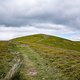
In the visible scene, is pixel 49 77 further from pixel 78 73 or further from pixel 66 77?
pixel 78 73

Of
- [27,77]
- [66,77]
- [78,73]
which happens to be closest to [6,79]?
[27,77]

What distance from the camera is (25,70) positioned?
1176 inches

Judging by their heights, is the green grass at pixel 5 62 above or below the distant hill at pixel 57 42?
below

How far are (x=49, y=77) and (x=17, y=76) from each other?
3969 millimetres

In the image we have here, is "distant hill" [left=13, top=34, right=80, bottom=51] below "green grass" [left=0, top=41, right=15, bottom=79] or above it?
above

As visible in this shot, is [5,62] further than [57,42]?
No

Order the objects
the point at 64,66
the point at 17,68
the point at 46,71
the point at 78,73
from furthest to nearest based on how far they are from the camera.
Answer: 1. the point at 64,66
2. the point at 46,71
3. the point at 78,73
4. the point at 17,68

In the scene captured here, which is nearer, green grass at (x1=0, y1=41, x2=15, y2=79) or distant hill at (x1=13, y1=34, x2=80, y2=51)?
green grass at (x1=0, y1=41, x2=15, y2=79)

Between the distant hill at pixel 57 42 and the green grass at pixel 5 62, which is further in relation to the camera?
the distant hill at pixel 57 42

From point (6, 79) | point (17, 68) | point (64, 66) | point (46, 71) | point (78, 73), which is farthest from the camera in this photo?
point (64, 66)

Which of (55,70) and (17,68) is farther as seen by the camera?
(55,70)

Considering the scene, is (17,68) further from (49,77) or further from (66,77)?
(66,77)

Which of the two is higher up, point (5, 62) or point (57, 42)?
point (57, 42)

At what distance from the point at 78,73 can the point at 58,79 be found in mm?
3022
